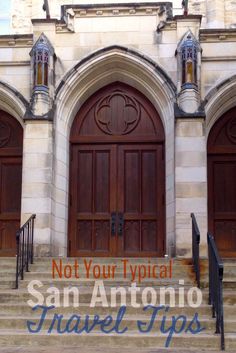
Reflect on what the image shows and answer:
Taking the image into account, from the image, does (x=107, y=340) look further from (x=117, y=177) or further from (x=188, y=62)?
(x=188, y=62)

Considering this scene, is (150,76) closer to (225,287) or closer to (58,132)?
(58,132)

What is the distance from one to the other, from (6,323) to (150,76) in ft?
20.1

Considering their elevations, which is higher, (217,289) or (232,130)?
(232,130)

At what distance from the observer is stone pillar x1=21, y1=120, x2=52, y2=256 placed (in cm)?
1051

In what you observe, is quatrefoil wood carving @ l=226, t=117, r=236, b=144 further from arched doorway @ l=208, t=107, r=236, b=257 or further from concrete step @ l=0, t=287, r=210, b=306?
concrete step @ l=0, t=287, r=210, b=306

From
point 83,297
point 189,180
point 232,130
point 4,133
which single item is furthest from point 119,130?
point 83,297

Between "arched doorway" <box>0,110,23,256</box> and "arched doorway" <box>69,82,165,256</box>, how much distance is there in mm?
1267

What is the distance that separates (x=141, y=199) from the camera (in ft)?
38.5

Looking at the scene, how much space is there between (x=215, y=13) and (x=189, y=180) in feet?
18.9

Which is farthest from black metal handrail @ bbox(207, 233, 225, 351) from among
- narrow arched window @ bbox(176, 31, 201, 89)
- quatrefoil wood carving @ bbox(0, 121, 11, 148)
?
quatrefoil wood carving @ bbox(0, 121, 11, 148)

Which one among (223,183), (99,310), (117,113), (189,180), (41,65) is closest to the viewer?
(99,310)

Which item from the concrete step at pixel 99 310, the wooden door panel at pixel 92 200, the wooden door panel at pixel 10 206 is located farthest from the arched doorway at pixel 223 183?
the concrete step at pixel 99 310

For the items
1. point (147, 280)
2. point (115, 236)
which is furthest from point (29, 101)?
point (147, 280)

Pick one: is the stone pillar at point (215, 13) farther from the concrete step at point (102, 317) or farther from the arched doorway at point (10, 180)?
the concrete step at point (102, 317)
